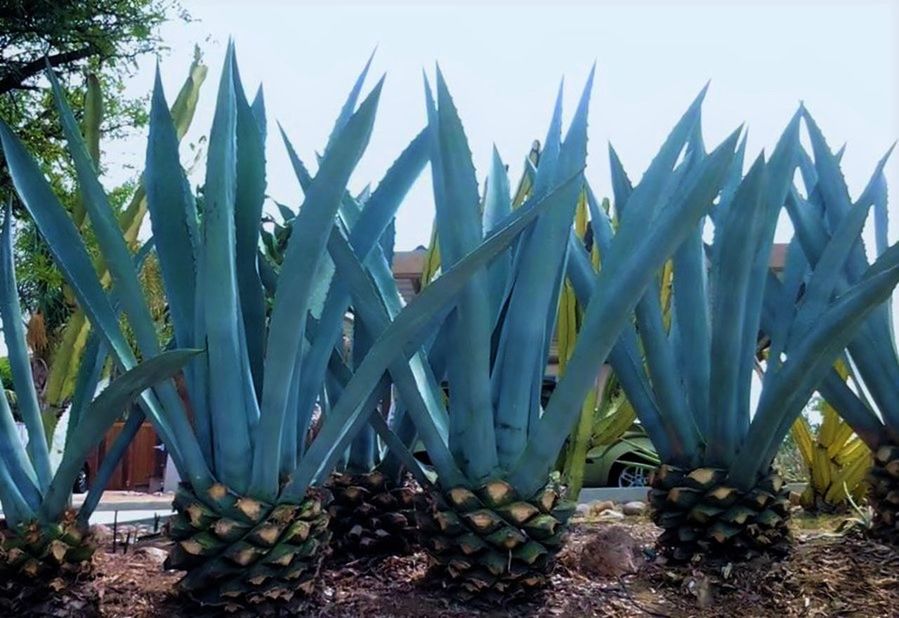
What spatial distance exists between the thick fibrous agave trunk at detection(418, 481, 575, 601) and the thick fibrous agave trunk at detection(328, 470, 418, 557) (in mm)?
350

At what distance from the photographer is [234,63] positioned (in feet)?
5.81

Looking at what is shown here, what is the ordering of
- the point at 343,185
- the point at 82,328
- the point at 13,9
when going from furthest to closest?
the point at 13,9
the point at 82,328
the point at 343,185

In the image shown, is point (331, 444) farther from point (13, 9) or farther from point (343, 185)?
point (13, 9)

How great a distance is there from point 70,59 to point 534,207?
4.85m

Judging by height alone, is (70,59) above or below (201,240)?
above

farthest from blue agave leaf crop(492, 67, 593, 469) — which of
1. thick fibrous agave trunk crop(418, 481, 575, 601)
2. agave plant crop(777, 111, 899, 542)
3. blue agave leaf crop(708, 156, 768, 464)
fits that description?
agave plant crop(777, 111, 899, 542)

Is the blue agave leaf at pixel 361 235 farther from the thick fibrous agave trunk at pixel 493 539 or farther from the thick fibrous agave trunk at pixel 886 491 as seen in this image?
the thick fibrous agave trunk at pixel 886 491

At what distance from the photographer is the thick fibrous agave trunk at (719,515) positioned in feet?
6.43

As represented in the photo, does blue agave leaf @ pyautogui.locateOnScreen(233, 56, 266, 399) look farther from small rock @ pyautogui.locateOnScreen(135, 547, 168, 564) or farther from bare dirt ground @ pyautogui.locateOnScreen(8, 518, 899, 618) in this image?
small rock @ pyautogui.locateOnScreen(135, 547, 168, 564)

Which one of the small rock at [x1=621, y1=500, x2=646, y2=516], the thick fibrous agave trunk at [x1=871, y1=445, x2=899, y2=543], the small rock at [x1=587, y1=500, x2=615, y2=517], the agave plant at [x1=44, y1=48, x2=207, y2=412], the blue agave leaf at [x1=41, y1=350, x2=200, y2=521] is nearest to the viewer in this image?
the blue agave leaf at [x1=41, y1=350, x2=200, y2=521]

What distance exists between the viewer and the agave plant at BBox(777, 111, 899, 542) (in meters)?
2.22

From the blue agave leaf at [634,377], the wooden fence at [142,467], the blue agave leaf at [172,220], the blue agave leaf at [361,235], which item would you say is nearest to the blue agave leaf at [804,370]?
the blue agave leaf at [634,377]

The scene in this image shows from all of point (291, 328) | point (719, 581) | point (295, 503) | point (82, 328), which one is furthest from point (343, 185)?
point (82, 328)

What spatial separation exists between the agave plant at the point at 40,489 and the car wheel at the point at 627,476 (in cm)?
476
